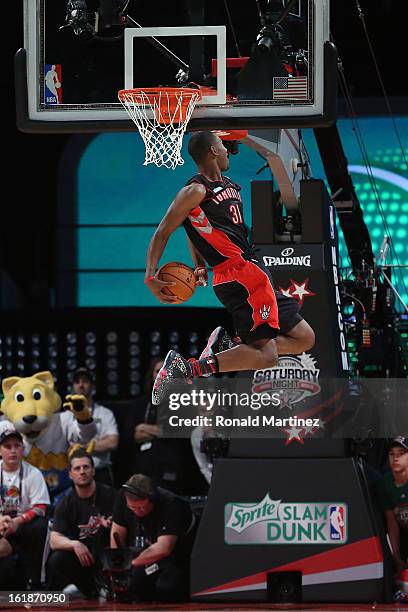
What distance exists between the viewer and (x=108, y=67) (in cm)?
812

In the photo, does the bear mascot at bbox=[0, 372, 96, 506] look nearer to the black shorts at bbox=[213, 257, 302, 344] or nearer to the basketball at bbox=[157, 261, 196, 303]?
the black shorts at bbox=[213, 257, 302, 344]

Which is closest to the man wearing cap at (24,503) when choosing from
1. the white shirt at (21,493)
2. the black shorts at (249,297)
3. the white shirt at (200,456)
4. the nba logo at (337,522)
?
the white shirt at (21,493)

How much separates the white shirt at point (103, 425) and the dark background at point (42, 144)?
10.3 ft

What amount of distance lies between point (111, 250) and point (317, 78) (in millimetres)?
7594

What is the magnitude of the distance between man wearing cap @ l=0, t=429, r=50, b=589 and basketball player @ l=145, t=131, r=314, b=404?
3.83 m

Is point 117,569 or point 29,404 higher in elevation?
point 29,404

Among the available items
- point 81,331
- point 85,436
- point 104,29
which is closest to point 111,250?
point 81,331

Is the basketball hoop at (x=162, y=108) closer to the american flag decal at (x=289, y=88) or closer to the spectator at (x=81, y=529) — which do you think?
the american flag decal at (x=289, y=88)

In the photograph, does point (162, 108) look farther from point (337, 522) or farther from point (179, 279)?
point (337, 522)

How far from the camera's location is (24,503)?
11492mm

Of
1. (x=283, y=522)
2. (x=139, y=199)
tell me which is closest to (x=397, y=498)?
(x=283, y=522)

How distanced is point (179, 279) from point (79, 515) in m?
4.26

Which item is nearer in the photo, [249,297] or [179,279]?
[179,279]

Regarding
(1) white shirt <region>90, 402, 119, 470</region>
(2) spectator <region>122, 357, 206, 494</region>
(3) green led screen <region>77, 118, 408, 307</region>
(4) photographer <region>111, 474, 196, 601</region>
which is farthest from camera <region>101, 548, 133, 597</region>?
(3) green led screen <region>77, 118, 408, 307</region>
